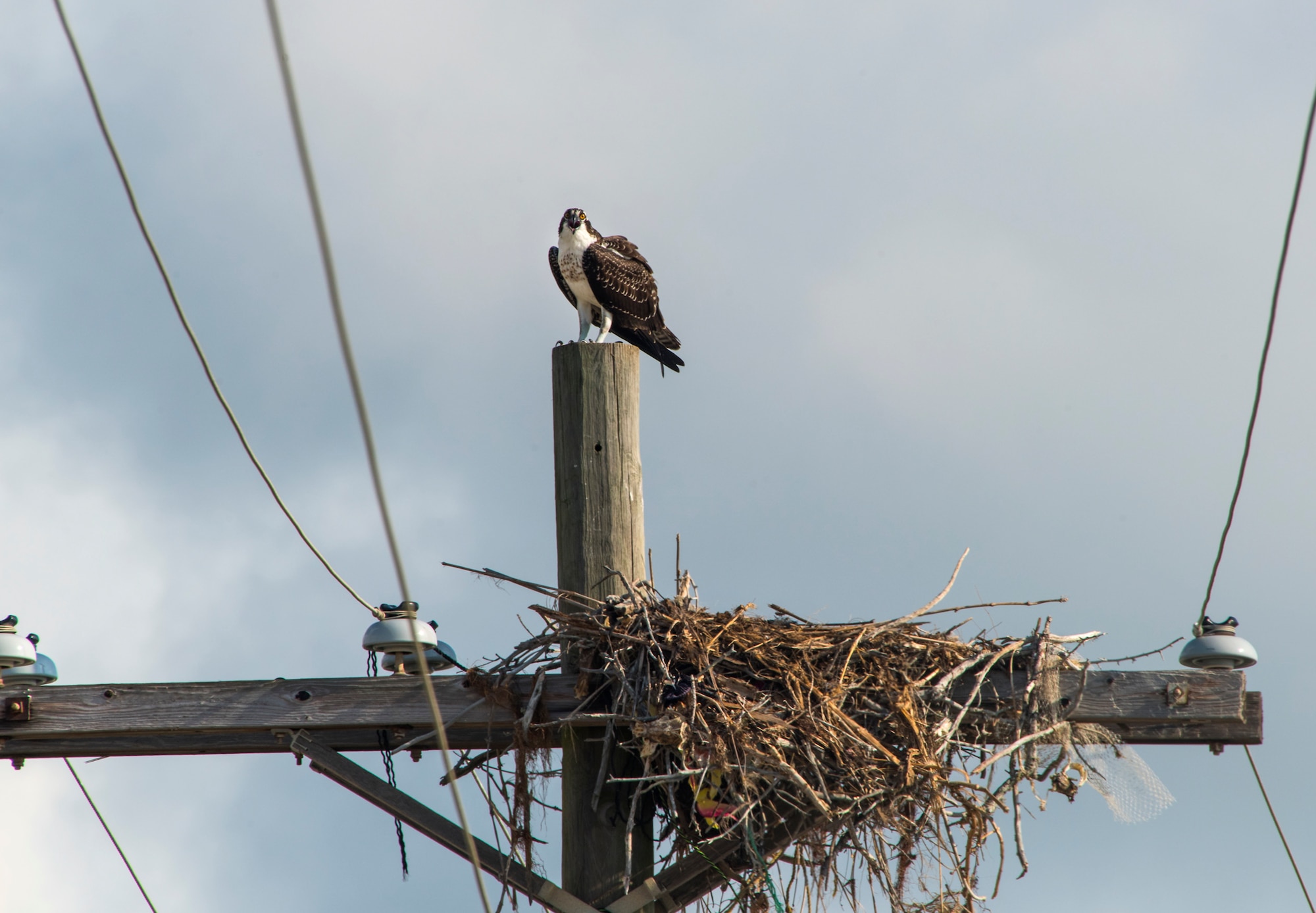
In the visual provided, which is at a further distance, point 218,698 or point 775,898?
point 218,698

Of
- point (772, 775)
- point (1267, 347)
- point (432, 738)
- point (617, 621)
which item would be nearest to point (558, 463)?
point (617, 621)

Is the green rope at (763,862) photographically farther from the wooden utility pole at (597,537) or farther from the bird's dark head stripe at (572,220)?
the bird's dark head stripe at (572,220)

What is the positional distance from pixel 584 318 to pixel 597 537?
3.23 meters

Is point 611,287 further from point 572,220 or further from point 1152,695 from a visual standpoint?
point 1152,695

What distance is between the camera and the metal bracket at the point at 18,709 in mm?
5344

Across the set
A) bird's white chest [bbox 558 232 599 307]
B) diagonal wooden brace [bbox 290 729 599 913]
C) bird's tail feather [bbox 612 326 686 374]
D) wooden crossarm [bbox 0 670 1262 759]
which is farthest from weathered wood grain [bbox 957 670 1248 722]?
bird's white chest [bbox 558 232 599 307]

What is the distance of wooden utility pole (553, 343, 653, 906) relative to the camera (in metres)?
5.19

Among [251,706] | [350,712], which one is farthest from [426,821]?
[251,706]

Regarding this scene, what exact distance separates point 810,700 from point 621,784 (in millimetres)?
693

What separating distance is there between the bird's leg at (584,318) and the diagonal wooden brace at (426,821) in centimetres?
367

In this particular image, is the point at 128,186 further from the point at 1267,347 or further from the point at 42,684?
the point at 1267,347

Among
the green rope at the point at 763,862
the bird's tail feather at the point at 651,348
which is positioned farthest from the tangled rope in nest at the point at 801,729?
the bird's tail feather at the point at 651,348

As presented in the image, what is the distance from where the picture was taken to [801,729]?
16.5 ft

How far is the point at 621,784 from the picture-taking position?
525 cm
